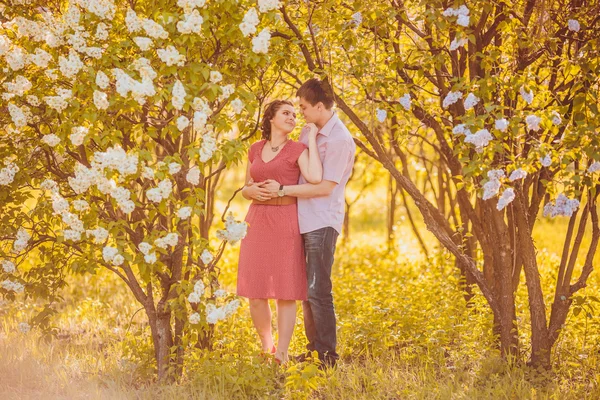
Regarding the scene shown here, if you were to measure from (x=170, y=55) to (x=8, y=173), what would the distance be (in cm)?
122

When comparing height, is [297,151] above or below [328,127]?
below

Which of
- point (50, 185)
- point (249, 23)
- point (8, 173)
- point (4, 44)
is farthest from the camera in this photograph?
point (8, 173)

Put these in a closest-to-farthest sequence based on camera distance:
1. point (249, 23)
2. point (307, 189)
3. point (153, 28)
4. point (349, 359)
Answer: point (153, 28), point (249, 23), point (307, 189), point (349, 359)

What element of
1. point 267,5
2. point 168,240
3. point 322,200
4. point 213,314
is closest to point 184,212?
point 168,240

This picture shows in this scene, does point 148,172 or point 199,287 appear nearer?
point 148,172

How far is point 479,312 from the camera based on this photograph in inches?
217

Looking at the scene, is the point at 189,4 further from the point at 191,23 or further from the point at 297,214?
the point at 297,214

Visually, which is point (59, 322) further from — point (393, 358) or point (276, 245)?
point (393, 358)

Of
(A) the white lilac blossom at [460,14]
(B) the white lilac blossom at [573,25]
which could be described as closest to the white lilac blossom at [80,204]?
(A) the white lilac blossom at [460,14]

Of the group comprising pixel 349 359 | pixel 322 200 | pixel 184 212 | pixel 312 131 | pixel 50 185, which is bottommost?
pixel 349 359

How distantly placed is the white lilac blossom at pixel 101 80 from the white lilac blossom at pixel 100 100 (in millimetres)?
38

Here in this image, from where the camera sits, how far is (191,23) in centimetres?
347

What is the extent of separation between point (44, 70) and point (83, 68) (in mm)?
458

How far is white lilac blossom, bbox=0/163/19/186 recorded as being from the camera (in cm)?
391
